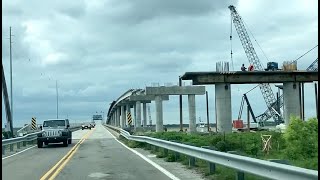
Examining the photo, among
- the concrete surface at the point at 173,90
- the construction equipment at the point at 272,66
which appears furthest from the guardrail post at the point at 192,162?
the concrete surface at the point at 173,90

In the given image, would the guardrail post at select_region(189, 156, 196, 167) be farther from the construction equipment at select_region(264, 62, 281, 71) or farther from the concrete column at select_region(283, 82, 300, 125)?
the construction equipment at select_region(264, 62, 281, 71)

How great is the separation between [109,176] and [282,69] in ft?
163

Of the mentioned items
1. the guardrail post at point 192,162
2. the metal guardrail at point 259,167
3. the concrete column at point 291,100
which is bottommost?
the guardrail post at point 192,162

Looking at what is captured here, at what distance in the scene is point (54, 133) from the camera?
36.5 metres

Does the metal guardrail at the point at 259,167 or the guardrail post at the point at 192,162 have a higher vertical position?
the metal guardrail at the point at 259,167

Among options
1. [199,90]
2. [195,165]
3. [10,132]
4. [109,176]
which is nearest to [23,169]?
[109,176]

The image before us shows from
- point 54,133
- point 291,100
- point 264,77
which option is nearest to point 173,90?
point 264,77

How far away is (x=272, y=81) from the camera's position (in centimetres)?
6088

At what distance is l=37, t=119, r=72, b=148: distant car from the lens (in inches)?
1433

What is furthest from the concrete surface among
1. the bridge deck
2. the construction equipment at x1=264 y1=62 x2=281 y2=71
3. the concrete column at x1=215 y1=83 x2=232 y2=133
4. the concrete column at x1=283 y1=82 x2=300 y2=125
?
the concrete column at x1=283 y1=82 x2=300 y2=125

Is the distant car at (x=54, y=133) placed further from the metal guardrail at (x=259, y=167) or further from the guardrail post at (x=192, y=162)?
the metal guardrail at (x=259, y=167)

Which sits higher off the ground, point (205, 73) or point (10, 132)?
point (205, 73)

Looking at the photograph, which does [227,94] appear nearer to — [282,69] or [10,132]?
[282,69]

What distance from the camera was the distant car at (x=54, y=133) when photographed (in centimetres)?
3641
